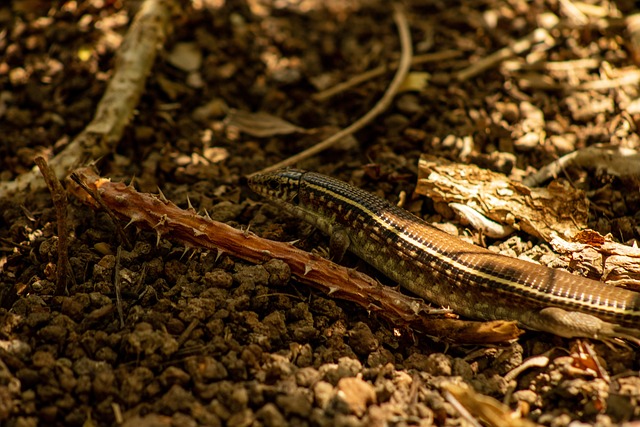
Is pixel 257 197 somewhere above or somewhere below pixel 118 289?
above

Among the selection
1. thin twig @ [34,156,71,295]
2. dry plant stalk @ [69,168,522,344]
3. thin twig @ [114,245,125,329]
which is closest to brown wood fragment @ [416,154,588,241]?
dry plant stalk @ [69,168,522,344]

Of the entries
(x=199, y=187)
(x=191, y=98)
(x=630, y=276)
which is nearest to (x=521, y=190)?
(x=630, y=276)

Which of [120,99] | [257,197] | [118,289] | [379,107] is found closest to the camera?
[118,289]

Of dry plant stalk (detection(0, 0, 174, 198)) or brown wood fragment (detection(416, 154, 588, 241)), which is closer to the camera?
brown wood fragment (detection(416, 154, 588, 241))

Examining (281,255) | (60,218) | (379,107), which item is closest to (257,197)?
(281,255)

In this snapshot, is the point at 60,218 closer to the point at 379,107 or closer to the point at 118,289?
the point at 118,289

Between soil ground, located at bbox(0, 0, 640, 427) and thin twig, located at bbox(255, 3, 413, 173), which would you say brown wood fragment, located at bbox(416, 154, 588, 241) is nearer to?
soil ground, located at bbox(0, 0, 640, 427)

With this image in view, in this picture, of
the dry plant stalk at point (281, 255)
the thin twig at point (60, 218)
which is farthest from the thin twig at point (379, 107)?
the thin twig at point (60, 218)
